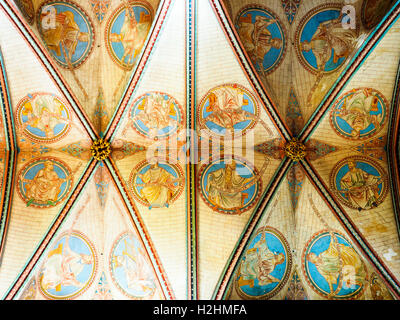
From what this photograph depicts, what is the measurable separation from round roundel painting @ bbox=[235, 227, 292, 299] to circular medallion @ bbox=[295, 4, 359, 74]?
4.24m

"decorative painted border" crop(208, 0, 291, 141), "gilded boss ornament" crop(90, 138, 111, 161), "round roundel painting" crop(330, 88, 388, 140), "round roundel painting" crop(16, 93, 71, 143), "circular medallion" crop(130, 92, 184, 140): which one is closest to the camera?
"decorative painted border" crop(208, 0, 291, 141)

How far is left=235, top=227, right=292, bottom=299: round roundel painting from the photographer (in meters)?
9.18

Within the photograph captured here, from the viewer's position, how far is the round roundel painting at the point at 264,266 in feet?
30.1

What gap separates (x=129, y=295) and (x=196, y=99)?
17.1ft

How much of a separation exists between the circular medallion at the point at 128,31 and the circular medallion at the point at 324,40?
11.8 feet

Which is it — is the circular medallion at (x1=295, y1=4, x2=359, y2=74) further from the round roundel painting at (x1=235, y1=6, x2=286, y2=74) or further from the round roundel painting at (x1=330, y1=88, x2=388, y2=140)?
the round roundel painting at (x1=330, y1=88, x2=388, y2=140)

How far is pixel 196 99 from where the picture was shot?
9.21 metres

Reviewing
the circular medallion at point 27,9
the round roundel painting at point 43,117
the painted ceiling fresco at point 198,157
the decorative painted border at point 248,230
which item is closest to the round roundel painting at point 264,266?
the painted ceiling fresco at point 198,157

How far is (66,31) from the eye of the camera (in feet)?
27.7

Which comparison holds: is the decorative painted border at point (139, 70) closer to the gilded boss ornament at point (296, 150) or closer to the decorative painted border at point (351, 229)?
the gilded boss ornament at point (296, 150)

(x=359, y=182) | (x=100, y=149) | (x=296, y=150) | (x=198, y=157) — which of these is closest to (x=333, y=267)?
(x=359, y=182)

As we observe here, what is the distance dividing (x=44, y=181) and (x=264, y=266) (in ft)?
19.7

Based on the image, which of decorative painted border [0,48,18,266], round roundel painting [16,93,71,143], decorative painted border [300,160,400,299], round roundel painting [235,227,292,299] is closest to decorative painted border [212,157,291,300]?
round roundel painting [235,227,292,299]
